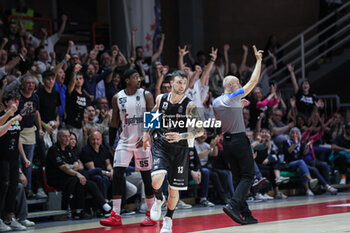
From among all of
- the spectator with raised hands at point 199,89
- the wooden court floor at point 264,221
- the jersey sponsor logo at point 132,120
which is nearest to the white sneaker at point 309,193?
the wooden court floor at point 264,221

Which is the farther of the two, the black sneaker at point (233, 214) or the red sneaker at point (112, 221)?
the red sneaker at point (112, 221)

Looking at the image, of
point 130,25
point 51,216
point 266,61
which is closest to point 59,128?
point 51,216

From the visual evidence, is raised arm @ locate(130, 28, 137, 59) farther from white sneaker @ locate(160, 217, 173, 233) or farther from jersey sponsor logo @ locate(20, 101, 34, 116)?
white sneaker @ locate(160, 217, 173, 233)

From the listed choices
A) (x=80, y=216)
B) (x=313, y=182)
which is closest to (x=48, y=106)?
(x=80, y=216)

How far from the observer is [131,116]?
340 inches

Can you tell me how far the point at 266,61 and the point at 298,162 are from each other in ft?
15.5

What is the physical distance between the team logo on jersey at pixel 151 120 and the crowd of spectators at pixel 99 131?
4.17 feet

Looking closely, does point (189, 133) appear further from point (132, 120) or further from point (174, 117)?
point (132, 120)

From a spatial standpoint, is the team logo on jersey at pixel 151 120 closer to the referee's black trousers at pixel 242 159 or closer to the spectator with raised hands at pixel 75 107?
the referee's black trousers at pixel 242 159

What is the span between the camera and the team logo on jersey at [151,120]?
7664 mm

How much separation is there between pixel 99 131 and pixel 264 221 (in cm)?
400

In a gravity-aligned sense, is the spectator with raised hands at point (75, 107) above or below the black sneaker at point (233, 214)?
above

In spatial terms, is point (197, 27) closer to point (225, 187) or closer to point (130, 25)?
point (130, 25)

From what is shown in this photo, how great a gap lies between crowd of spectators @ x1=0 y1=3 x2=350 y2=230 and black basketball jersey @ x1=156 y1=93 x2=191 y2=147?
1071 millimetres
